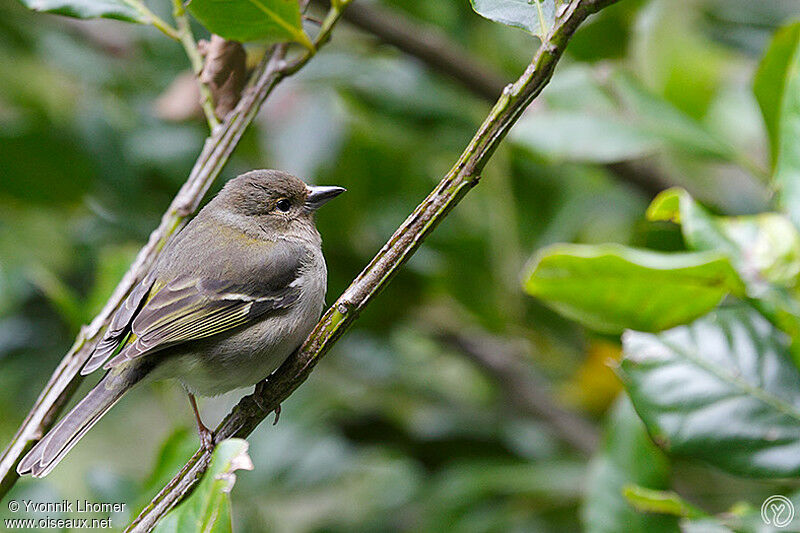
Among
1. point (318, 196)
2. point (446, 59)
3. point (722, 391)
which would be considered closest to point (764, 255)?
point (722, 391)

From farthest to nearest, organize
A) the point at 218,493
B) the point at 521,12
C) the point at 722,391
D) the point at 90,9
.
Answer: the point at 722,391
the point at 90,9
the point at 521,12
the point at 218,493

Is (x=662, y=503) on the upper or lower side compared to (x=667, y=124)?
lower

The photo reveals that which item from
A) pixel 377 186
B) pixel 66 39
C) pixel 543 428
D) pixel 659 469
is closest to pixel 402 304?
pixel 377 186

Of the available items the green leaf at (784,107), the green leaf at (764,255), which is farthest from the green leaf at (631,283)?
the green leaf at (784,107)

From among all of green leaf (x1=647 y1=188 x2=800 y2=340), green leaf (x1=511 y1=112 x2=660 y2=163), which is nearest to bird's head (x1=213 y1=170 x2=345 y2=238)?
green leaf (x1=511 y1=112 x2=660 y2=163)

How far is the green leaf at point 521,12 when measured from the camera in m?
1.50

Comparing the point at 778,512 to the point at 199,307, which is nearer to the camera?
the point at 778,512

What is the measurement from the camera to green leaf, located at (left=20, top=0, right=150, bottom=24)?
179 centimetres

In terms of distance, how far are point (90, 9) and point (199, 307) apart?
742mm

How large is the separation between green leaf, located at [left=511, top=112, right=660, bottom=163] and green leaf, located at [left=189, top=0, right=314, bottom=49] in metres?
1.08

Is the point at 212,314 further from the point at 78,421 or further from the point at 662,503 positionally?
the point at 662,503

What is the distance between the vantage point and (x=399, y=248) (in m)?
1.45

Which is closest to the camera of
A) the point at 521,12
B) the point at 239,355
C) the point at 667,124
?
the point at 521,12

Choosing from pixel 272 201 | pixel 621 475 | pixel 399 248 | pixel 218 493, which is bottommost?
pixel 272 201
